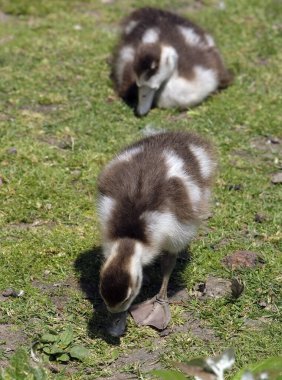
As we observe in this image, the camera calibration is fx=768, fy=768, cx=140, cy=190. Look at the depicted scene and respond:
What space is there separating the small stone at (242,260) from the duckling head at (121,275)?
1.04 m

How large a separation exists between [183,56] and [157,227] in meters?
3.44

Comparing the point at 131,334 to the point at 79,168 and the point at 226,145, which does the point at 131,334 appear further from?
the point at 226,145

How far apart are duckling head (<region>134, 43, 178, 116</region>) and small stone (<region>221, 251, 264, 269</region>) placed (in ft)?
7.36

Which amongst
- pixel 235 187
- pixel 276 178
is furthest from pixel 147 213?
pixel 276 178

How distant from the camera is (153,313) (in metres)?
4.33

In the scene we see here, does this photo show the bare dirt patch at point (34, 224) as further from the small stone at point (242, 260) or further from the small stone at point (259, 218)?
the small stone at point (259, 218)

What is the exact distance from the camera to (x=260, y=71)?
7793 mm

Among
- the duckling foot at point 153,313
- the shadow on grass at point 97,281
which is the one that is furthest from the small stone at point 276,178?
the duckling foot at point 153,313

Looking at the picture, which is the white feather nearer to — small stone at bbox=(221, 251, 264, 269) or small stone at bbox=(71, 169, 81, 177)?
small stone at bbox=(71, 169, 81, 177)

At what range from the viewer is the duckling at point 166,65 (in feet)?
22.5

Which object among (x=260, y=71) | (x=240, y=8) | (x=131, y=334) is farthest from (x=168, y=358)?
(x=240, y=8)

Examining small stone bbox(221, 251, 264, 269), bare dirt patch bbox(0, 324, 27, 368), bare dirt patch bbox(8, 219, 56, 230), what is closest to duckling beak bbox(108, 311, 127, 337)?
bare dirt patch bbox(0, 324, 27, 368)

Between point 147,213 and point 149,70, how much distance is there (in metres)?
3.01

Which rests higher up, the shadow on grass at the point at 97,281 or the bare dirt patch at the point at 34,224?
the shadow on grass at the point at 97,281
